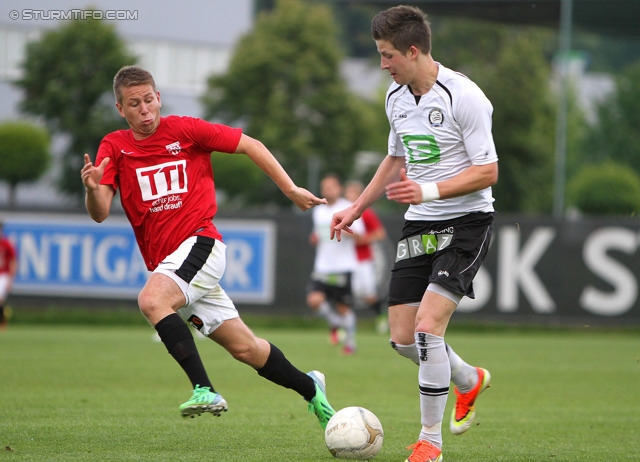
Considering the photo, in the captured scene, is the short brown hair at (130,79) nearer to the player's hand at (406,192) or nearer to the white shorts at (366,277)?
the player's hand at (406,192)

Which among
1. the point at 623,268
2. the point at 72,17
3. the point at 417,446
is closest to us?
the point at 417,446

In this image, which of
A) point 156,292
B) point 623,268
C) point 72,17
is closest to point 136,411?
point 156,292

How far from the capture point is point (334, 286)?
15.6 m

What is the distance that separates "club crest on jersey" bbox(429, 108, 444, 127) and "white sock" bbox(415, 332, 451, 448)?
1.24 metres

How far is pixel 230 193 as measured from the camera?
2531 centimetres

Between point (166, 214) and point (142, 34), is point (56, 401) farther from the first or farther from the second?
point (142, 34)

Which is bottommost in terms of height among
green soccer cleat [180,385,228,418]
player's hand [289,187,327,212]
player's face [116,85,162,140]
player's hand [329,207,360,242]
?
green soccer cleat [180,385,228,418]

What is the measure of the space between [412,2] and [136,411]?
1798 cm

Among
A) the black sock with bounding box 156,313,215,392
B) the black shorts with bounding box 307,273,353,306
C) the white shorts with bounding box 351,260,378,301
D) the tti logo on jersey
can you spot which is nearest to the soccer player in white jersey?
the tti logo on jersey

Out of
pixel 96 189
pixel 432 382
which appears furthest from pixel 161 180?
pixel 432 382

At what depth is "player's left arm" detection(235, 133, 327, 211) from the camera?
251 inches

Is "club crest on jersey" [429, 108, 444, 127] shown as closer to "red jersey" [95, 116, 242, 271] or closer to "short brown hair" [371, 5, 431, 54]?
"short brown hair" [371, 5, 431, 54]

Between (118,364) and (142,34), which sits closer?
(118,364)

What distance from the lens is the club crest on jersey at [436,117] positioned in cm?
596
